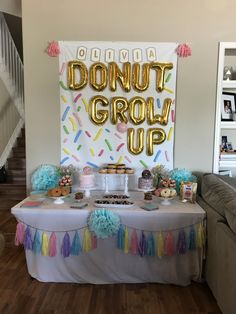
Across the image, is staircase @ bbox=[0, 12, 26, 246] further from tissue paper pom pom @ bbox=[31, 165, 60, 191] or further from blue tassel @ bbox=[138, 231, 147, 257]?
blue tassel @ bbox=[138, 231, 147, 257]

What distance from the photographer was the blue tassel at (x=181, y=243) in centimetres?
232

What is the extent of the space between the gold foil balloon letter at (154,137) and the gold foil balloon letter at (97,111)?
0.46 meters

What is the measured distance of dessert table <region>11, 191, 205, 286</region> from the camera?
2.34 m

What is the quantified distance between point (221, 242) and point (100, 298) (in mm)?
991

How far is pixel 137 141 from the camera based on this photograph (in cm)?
290

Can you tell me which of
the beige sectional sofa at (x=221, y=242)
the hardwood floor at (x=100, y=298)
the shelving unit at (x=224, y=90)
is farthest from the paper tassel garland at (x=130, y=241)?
the shelving unit at (x=224, y=90)

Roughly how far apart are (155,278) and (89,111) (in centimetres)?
160

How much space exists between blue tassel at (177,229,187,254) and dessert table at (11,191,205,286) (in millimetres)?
42

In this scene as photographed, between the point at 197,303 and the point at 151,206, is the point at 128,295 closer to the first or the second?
the point at 197,303

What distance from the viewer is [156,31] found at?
279 cm

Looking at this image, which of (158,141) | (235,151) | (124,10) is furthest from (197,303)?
(124,10)

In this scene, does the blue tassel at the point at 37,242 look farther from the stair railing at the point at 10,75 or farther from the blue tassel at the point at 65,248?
the stair railing at the point at 10,75

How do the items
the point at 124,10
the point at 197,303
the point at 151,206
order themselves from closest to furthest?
the point at 197,303 → the point at 151,206 → the point at 124,10

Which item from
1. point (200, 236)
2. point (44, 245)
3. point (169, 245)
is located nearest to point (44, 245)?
point (44, 245)
